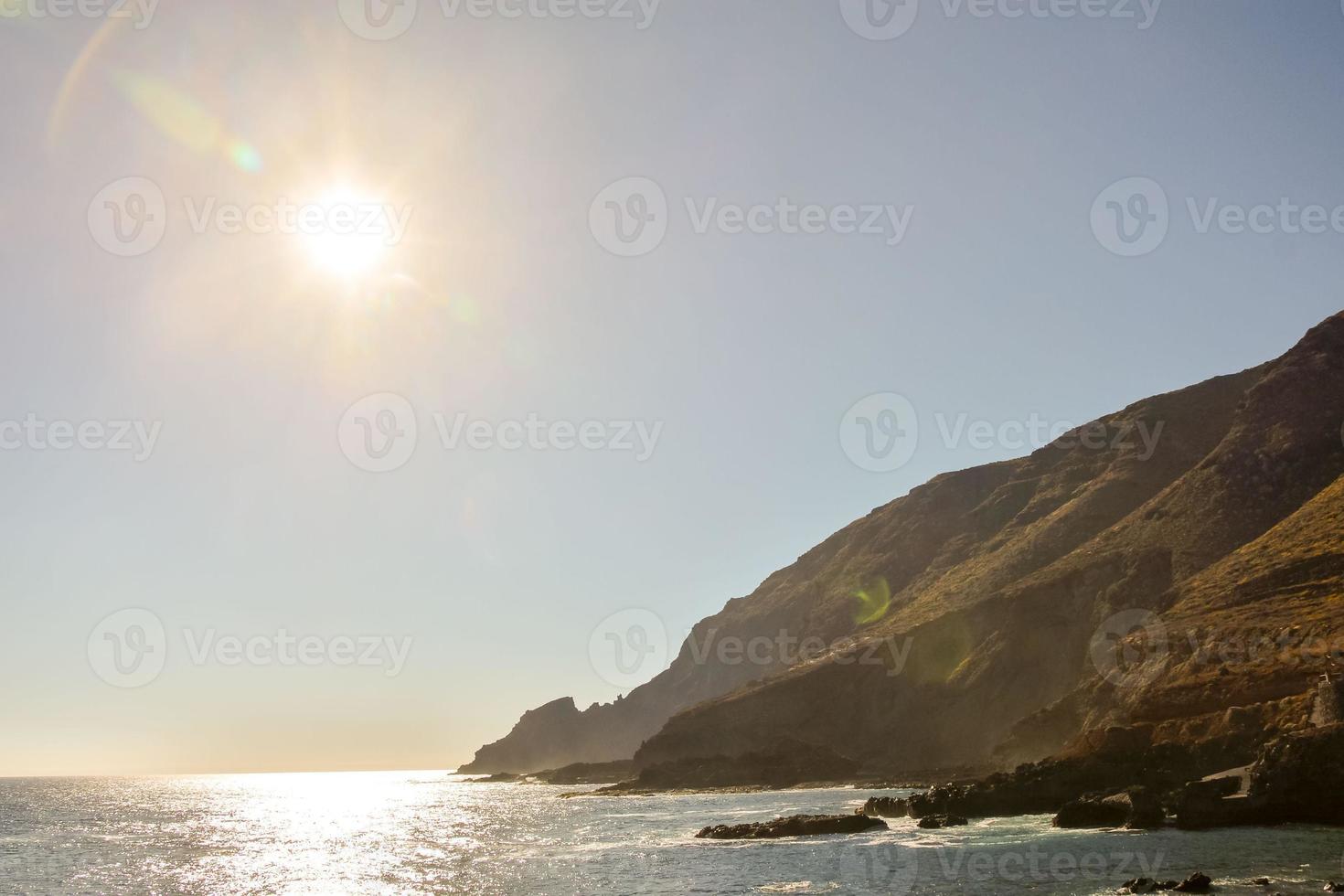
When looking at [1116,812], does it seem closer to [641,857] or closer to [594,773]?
[641,857]

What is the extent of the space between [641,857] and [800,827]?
11.8 m

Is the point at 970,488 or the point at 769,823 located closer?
the point at 769,823

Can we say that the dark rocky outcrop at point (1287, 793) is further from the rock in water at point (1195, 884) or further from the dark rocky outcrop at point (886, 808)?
the dark rocky outcrop at point (886, 808)

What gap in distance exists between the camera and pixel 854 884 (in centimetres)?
4191

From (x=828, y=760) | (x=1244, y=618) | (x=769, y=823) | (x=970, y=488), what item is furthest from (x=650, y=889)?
(x=970, y=488)

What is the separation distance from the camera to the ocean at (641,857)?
4038 cm

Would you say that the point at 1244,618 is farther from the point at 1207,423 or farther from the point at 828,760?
the point at 1207,423

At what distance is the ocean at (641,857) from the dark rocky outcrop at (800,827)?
2.33 m

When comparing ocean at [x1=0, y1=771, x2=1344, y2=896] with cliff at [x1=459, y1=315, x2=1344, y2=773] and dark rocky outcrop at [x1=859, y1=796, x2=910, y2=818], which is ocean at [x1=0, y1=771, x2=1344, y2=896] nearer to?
dark rocky outcrop at [x1=859, y1=796, x2=910, y2=818]

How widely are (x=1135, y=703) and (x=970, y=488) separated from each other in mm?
127716

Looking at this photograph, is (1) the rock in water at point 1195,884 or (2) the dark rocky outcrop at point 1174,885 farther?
(2) the dark rocky outcrop at point 1174,885

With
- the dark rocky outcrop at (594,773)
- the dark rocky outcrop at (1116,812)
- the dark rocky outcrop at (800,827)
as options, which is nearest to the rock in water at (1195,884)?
the dark rocky outcrop at (1116,812)

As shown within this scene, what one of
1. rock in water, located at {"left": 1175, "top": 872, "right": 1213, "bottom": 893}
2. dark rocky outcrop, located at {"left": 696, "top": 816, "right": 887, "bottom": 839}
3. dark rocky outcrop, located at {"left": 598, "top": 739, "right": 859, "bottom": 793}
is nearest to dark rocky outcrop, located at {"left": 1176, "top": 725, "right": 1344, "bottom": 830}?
rock in water, located at {"left": 1175, "top": 872, "right": 1213, "bottom": 893}

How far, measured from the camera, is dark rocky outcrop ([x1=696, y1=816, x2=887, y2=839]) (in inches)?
2448
